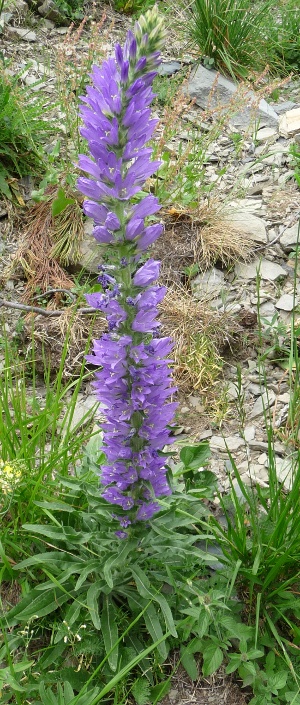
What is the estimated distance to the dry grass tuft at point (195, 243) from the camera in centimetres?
448

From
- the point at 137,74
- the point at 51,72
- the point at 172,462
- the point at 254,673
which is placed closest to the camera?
the point at 137,74

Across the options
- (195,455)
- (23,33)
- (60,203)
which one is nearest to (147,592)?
(195,455)

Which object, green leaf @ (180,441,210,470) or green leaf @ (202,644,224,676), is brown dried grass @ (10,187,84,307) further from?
green leaf @ (202,644,224,676)

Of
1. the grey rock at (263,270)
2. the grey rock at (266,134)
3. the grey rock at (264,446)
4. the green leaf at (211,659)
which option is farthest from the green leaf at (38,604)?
the grey rock at (266,134)

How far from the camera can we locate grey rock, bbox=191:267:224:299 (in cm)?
439

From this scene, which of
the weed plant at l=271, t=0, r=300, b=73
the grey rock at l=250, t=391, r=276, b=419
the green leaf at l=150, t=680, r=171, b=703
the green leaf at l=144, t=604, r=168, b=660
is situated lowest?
the green leaf at l=150, t=680, r=171, b=703

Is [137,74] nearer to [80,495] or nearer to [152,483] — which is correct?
[152,483]

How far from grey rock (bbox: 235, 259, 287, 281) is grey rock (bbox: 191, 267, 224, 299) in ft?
0.45

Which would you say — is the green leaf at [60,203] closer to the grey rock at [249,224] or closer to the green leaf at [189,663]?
the grey rock at [249,224]

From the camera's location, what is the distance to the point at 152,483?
8.00 feet

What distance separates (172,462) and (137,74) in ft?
6.66

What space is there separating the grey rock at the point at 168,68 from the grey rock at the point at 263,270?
247 centimetres

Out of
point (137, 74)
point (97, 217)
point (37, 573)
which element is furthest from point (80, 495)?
point (137, 74)

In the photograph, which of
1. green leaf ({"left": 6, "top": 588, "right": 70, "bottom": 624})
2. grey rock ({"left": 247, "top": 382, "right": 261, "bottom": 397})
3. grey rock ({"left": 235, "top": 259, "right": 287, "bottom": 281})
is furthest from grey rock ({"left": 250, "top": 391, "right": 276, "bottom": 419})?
green leaf ({"left": 6, "top": 588, "right": 70, "bottom": 624})
